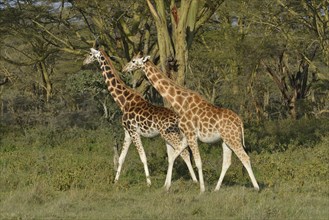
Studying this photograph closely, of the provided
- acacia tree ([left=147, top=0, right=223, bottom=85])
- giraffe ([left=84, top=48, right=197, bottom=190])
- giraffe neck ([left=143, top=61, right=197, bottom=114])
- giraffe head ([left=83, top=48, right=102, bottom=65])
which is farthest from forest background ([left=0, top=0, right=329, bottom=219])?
giraffe neck ([left=143, top=61, right=197, bottom=114])

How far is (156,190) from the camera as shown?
11508mm

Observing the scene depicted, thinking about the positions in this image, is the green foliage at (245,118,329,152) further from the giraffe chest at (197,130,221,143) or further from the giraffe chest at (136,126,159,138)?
the giraffe chest at (197,130,221,143)

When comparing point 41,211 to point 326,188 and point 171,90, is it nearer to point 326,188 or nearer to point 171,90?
point 171,90

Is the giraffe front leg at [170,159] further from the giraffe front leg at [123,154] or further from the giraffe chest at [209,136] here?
the giraffe front leg at [123,154]

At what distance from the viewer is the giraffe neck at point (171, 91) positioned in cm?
1180

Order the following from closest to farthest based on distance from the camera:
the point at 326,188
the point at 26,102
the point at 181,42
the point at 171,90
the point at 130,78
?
the point at 326,188 < the point at 171,90 < the point at 181,42 < the point at 130,78 < the point at 26,102

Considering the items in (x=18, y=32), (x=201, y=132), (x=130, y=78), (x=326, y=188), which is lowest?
(x=326, y=188)

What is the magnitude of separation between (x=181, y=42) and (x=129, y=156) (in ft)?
11.4

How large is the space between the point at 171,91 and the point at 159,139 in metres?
7.55

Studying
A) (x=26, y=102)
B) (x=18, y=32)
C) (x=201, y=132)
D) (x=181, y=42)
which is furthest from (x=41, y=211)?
(x=26, y=102)

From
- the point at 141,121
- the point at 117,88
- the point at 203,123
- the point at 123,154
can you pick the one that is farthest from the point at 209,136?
the point at 117,88

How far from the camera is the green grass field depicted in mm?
9109

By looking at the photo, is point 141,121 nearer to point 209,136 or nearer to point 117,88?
point 117,88

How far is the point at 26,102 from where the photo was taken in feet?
142
